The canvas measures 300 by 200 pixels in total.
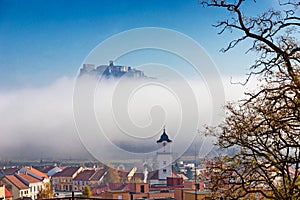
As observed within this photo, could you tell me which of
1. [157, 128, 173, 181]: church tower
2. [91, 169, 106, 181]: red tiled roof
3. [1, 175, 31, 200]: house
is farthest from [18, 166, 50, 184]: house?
[157, 128, 173, 181]: church tower

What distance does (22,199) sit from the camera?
500 inches

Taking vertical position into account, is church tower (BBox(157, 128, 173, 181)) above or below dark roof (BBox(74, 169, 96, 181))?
above

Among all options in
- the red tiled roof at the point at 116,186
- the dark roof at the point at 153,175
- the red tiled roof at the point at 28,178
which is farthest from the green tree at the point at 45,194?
the dark roof at the point at 153,175

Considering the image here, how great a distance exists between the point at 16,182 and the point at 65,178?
5.01m

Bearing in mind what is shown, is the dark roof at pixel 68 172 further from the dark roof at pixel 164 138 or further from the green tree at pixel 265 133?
the green tree at pixel 265 133

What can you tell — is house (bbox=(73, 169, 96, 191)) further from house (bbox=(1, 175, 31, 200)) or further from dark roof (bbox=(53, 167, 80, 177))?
house (bbox=(1, 175, 31, 200))

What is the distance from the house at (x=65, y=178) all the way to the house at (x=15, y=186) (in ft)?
10.5

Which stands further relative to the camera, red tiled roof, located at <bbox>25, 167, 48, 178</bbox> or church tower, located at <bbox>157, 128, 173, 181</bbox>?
church tower, located at <bbox>157, 128, 173, 181</bbox>

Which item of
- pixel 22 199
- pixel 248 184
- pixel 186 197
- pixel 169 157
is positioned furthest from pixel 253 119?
pixel 169 157

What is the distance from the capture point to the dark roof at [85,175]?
18.2m

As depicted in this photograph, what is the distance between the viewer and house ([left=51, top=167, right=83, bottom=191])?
1823 cm

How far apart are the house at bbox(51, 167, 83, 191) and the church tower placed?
13.1 feet

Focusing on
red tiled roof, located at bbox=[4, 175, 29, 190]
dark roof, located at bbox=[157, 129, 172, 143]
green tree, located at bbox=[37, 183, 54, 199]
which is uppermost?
dark roof, located at bbox=[157, 129, 172, 143]

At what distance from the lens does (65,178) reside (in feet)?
63.5
